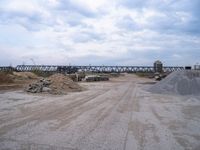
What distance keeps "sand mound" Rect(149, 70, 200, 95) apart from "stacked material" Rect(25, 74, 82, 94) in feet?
26.9

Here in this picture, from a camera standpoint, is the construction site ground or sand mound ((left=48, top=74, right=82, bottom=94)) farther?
sand mound ((left=48, top=74, right=82, bottom=94))

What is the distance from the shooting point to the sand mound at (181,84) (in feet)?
94.3

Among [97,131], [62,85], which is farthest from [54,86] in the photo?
[97,131]

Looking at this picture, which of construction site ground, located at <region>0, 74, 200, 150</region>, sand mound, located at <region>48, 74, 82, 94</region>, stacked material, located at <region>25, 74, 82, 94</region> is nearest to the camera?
construction site ground, located at <region>0, 74, 200, 150</region>

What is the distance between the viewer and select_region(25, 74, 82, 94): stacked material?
2656 cm

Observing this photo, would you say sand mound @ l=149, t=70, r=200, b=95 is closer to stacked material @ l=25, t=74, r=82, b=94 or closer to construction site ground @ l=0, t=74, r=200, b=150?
stacked material @ l=25, t=74, r=82, b=94

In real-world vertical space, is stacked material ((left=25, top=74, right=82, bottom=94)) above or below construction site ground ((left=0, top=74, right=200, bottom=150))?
above

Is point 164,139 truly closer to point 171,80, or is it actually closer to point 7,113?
point 7,113

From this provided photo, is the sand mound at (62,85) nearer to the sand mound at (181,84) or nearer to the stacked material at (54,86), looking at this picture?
the stacked material at (54,86)

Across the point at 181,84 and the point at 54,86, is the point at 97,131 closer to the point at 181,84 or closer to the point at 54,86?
the point at 54,86

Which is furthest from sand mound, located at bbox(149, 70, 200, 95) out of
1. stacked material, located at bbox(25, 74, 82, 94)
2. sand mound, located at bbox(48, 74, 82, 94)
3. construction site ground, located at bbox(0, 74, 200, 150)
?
construction site ground, located at bbox(0, 74, 200, 150)

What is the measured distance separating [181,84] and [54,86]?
1186 centimetres

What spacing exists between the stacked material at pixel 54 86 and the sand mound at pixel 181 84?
819 centimetres

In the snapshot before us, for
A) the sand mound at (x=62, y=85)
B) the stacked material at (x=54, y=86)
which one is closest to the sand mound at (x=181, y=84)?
the sand mound at (x=62, y=85)
